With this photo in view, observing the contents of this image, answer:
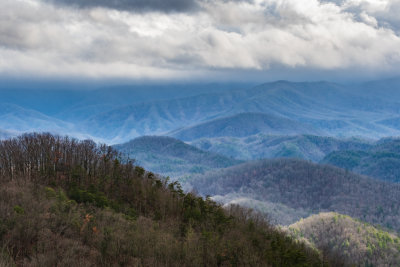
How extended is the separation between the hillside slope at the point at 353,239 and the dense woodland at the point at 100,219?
61201mm

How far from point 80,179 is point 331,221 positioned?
4422 inches

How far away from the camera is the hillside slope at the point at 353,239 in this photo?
267 feet

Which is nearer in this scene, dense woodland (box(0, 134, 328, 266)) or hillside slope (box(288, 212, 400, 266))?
dense woodland (box(0, 134, 328, 266))

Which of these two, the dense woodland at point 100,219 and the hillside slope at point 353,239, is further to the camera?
the hillside slope at point 353,239

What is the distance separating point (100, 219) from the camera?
1280 cm

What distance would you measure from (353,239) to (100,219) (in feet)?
320

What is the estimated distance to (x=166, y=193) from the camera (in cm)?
1834

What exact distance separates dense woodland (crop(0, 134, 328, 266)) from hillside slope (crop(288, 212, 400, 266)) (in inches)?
2410

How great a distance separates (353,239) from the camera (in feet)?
303

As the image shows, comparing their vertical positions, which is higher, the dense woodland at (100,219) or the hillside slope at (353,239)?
the dense woodland at (100,219)

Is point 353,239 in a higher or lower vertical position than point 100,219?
lower

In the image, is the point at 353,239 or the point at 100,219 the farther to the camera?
the point at 353,239

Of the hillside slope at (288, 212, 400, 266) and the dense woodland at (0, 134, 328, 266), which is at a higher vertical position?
the dense woodland at (0, 134, 328, 266)

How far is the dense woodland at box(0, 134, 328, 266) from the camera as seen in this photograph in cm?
991
